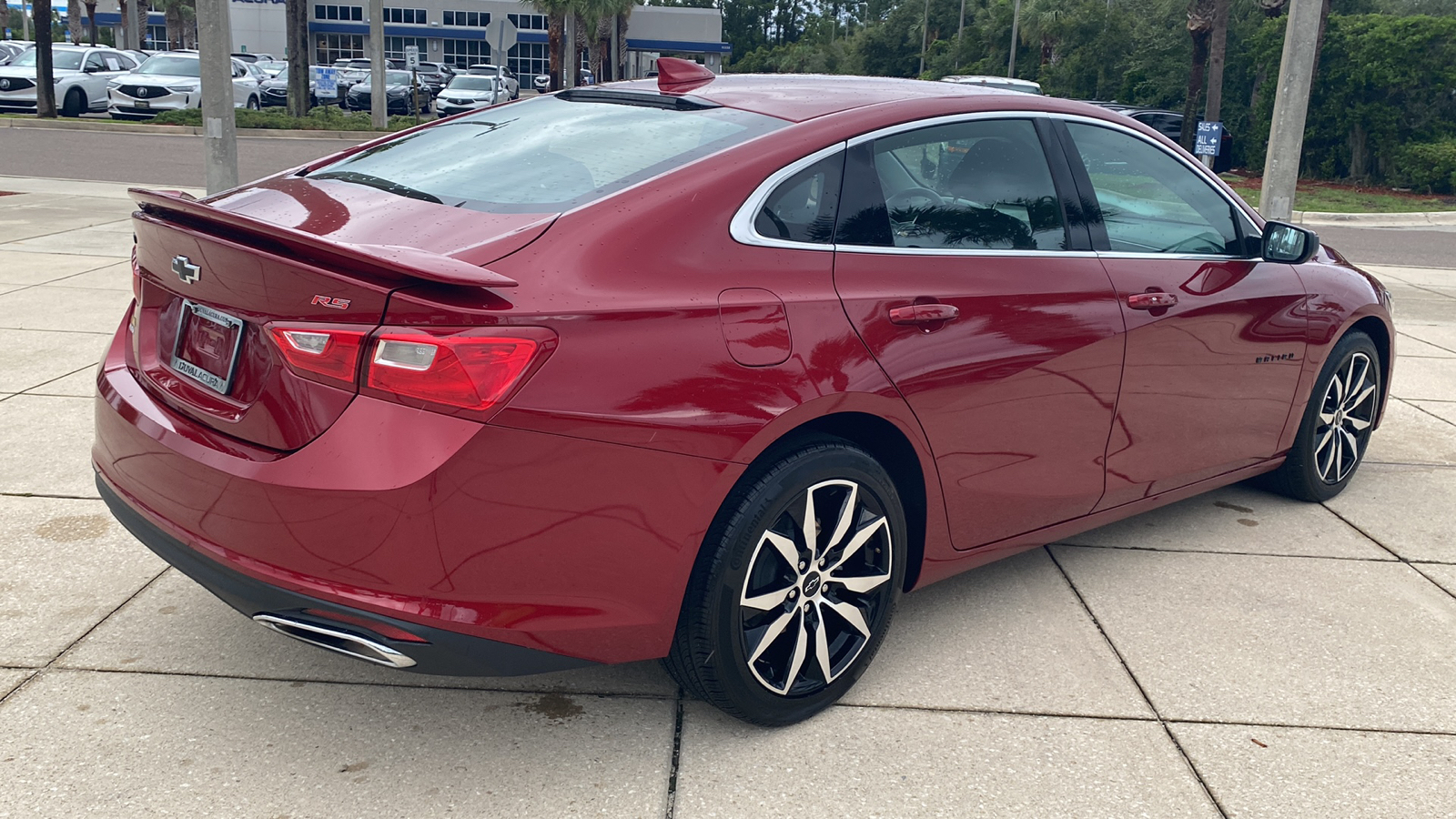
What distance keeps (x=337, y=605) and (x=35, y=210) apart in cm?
1177

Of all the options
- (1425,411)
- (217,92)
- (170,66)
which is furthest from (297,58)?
(1425,411)

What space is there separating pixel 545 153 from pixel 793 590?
1.31 m

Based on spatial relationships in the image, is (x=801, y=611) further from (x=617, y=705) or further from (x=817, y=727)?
(x=617, y=705)

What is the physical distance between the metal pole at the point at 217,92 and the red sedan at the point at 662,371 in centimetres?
552

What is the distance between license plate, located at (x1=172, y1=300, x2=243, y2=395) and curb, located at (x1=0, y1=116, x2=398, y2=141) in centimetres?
2267

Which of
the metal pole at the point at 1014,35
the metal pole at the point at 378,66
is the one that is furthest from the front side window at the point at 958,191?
the metal pole at the point at 1014,35

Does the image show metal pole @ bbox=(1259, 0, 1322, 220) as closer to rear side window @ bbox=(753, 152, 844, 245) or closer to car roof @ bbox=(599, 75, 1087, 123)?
car roof @ bbox=(599, 75, 1087, 123)

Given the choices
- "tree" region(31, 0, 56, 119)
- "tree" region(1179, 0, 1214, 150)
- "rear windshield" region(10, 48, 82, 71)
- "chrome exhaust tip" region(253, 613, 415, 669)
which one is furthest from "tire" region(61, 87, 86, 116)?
"chrome exhaust tip" region(253, 613, 415, 669)

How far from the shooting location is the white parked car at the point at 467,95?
3412 centimetres

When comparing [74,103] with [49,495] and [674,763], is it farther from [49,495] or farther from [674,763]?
[674,763]

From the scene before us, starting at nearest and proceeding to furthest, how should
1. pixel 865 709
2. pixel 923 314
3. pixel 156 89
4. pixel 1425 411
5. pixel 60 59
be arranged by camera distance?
pixel 923 314, pixel 865 709, pixel 1425 411, pixel 156 89, pixel 60 59

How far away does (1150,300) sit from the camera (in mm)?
3857

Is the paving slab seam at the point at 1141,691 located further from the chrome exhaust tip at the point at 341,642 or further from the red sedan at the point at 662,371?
the chrome exhaust tip at the point at 341,642

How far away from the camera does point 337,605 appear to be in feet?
8.30
